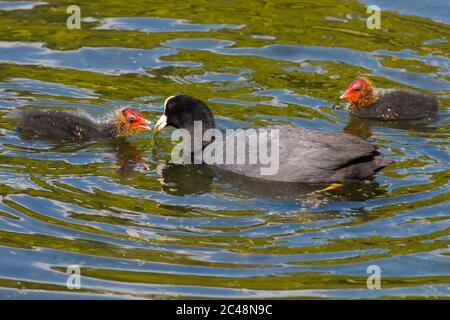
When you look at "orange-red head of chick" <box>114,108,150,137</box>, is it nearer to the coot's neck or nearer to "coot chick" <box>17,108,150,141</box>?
"coot chick" <box>17,108,150,141</box>

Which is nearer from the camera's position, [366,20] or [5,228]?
[5,228]

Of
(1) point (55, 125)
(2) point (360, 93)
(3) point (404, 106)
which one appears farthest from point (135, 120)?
(3) point (404, 106)

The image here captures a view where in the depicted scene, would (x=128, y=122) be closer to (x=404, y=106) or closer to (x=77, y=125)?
(x=77, y=125)

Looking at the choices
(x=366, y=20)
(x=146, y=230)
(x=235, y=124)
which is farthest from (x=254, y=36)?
(x=146, y=230)

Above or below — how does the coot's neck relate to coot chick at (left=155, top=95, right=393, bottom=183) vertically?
above

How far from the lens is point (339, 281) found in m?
7.14

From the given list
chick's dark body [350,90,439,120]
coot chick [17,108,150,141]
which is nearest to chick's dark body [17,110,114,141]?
coot chick [17,108,150,141]

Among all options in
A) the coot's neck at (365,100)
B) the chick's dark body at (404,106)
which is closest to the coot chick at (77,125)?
the coot's neck at (365,100)

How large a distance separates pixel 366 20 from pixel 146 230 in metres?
6.69

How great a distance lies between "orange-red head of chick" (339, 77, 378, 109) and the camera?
36.4ft

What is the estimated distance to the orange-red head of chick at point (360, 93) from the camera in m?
11.1

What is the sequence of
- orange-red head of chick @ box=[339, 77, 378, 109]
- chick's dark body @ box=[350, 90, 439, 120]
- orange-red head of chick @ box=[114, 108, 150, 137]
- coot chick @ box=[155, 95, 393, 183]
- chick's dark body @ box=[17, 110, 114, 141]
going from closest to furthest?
coot chick @ box=[155, 95, 393, 183]
chick's dark body @ box=[17, 110, 114, 141]
orange-red head of chick @ box=[114, 108, 150, 137]
chick's dark body @ box=[350, 90, 439, 120]
orange-red head of chick @ box=[339, 77, 378, 109]
